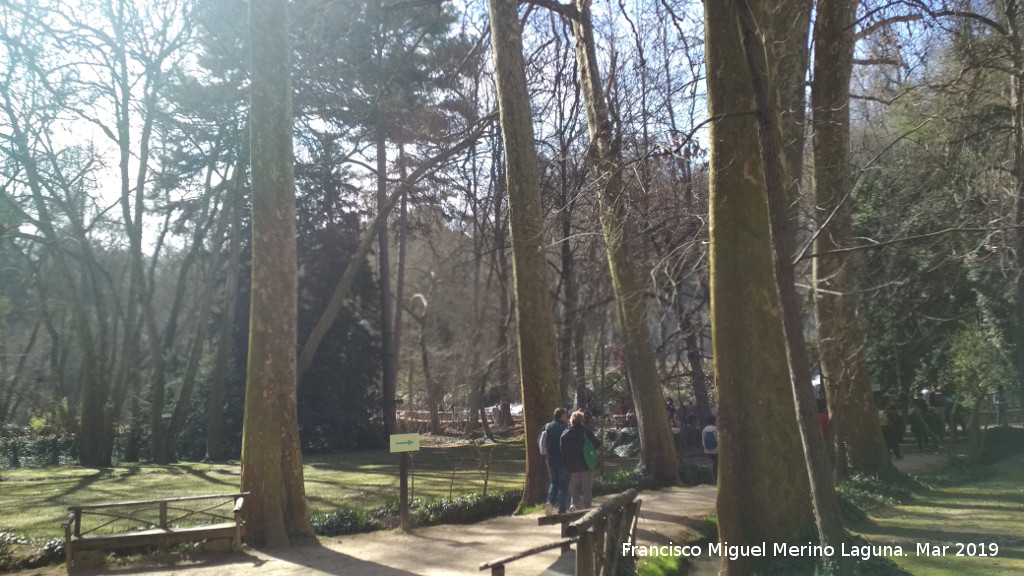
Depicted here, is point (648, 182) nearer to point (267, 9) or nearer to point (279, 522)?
point (267, 9)

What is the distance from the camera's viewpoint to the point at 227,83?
26.5 m

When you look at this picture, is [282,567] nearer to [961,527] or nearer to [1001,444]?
[961,527]

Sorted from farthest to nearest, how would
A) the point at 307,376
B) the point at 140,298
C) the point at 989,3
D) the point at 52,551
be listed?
the point at 307,376 → the point at 140,298 → the point at 989,3 → the point at 52,551

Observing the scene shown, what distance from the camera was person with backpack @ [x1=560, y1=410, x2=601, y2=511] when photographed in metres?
11.4

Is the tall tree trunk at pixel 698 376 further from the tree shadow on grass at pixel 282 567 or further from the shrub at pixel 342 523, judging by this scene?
the tree shadow on grass at pixel 282 567

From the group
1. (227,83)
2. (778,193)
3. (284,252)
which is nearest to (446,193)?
(227,83)

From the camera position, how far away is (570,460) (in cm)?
1146

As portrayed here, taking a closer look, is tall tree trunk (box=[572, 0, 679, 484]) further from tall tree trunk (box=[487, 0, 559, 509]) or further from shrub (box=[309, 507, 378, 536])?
shrub (box=[309, 507, 378, 536])

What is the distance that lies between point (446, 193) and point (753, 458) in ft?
67.3

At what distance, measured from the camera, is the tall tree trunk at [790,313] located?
758cm

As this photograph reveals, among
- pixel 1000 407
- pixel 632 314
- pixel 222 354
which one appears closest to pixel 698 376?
pixel 632 314

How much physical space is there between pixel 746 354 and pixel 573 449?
413cm

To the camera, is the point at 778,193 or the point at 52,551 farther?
the point at 52,551

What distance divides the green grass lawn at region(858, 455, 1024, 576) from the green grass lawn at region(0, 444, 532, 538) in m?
7.07
